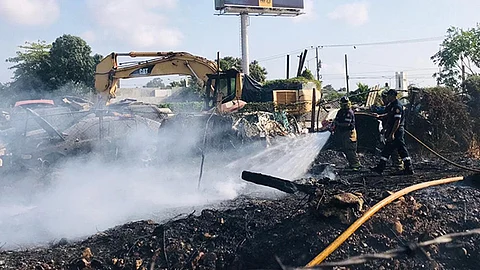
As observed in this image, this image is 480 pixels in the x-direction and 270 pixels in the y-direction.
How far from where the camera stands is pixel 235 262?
5.33 meters

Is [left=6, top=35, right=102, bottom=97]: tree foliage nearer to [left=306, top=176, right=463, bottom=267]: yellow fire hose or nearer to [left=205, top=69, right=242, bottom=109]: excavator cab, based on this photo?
[left=205, top=69, right=242, bottom=109]: excavator cab

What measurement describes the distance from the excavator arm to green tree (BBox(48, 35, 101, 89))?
945 inches

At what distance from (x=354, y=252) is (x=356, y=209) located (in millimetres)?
653

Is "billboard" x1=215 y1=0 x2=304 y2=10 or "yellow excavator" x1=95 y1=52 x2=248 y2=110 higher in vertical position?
"billboard" x1=215 y1=0 x2=304 y2=10

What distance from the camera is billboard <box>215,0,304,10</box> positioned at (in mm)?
45406

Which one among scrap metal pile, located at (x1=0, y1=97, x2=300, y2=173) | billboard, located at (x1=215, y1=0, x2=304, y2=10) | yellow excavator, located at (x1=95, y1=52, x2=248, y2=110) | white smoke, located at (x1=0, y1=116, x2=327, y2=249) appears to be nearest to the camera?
white smoke, located at (x1=0, y1=116, x2=327, y2=249)

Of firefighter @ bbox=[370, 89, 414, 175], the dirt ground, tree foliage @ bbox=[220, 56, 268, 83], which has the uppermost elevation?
tree foliage @ bbox=[220, 56, 268, 83]

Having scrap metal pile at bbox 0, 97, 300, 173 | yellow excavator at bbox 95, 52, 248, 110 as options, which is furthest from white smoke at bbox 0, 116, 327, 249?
yellow excavator at bbox 95, 52, 248, 110

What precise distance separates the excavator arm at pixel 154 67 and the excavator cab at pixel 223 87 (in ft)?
2.55

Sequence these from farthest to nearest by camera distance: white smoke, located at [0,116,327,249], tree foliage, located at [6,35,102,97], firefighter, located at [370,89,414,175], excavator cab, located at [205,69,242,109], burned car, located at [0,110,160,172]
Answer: tree foliage, located at [6,35,102,97], excavator cab, located at [205,69,242,109], burned car, located at [0,110,160,172], firefighter, located at [370,89,414,175], white smoke, located at [0,116,327,249]

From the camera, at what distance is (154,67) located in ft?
57.1

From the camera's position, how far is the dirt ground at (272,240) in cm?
530

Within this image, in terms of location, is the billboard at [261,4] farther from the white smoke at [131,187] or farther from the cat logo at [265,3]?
the white smoke at [131,187]

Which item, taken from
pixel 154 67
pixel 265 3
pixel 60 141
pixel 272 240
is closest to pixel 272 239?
pixel 272 240
